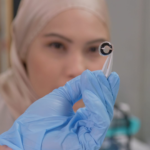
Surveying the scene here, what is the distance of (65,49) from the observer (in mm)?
595

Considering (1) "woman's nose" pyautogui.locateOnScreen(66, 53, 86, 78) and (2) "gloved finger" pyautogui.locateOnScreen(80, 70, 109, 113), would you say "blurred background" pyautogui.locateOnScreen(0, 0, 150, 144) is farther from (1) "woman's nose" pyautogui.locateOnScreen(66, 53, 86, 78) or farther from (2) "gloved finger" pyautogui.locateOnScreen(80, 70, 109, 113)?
(2) "gloved finger" pyautogui.locateOnScreen(80, 70, 109, 113)

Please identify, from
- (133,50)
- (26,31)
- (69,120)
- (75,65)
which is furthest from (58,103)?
(133,50)

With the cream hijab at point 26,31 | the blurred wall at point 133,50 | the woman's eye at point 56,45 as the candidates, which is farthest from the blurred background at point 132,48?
the woman's eye at point 56,45

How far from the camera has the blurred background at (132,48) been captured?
4.22ft

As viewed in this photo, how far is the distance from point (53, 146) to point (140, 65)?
48.5 inches

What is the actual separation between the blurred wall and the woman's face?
73 cm

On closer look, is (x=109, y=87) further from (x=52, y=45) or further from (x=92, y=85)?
(x=52, y=45)

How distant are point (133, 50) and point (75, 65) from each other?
3.02 ft

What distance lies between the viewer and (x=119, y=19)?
4.24 feet

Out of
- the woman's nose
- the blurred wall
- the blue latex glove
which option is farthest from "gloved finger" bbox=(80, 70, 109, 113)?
the blurred wall

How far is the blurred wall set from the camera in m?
1.28

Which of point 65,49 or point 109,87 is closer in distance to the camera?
point 109,87

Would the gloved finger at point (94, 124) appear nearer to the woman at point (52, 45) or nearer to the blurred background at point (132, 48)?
the woman at point (52, 45)

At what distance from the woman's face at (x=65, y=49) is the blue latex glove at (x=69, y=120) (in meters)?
0.21
